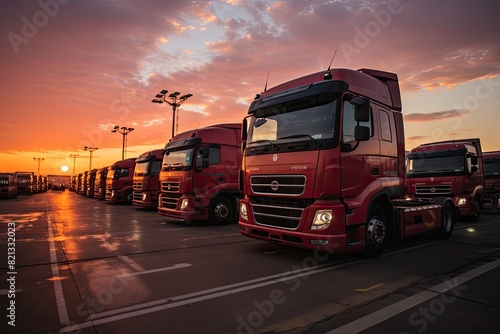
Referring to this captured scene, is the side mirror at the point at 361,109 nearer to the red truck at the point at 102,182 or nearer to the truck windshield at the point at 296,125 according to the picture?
the truck windshield at the point at 296,125

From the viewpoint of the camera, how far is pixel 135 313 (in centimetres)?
346

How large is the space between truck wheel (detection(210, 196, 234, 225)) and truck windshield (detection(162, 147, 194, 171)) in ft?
5.08

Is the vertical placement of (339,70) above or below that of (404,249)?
above

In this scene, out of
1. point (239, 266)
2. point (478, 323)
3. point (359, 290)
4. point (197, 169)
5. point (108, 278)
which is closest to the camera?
point (478, 323)

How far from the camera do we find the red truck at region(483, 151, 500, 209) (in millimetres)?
15290

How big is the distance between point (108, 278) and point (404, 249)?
5815 mm

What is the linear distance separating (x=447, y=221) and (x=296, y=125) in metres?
5.51

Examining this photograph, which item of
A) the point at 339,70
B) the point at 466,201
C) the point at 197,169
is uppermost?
the point at 339,70

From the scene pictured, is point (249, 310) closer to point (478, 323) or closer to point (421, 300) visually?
point (421, 300)

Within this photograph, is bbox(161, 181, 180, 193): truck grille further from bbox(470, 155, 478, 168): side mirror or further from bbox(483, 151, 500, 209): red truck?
bbox(483, 151, 500, 209): red truck

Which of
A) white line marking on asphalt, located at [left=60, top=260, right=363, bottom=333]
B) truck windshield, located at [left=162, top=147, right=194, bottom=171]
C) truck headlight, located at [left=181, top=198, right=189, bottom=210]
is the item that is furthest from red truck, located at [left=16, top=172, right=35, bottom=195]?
white line marking on asphalt, located at [left=60, top=260, right=363, bottom=333]

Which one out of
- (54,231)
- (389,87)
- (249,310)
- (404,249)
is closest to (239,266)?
(249,310)

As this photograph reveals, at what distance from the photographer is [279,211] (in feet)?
18.6

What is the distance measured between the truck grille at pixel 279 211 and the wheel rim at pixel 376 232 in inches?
55.9
